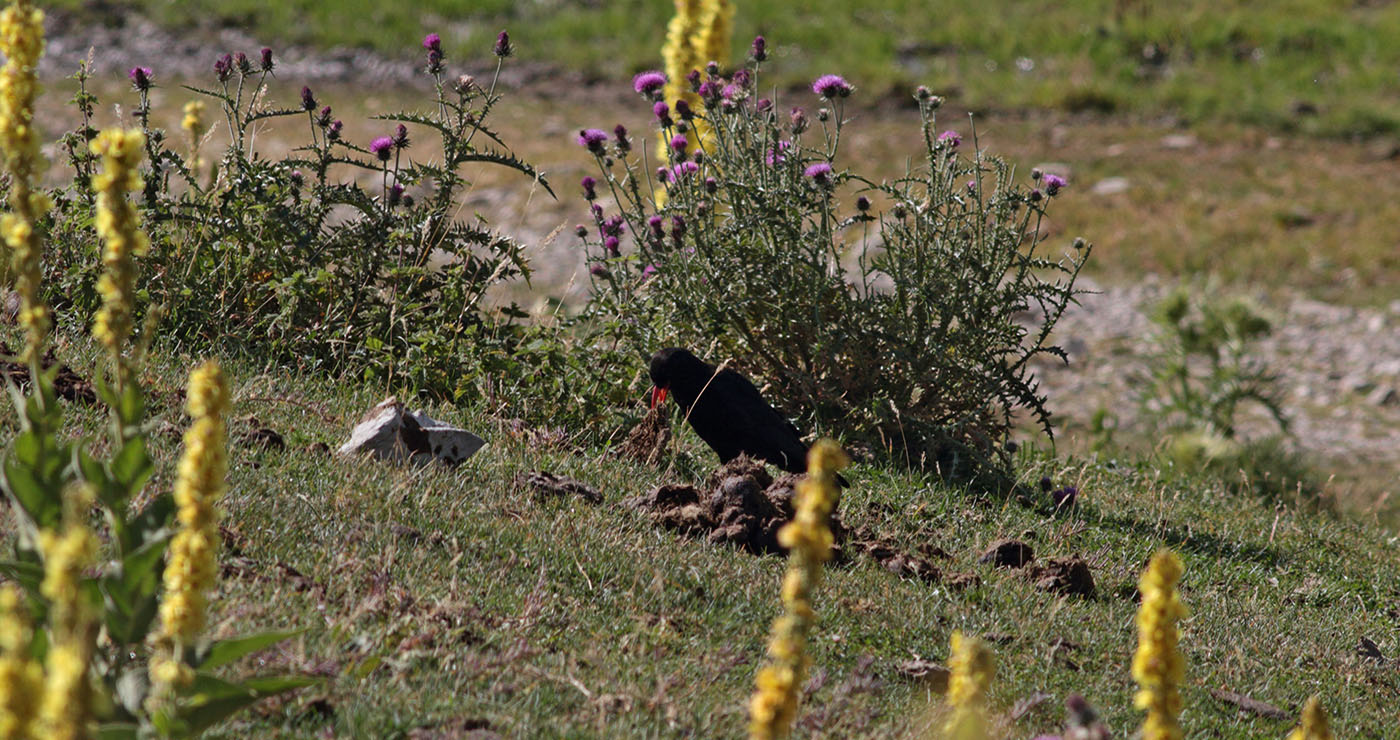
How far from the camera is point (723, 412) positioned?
4.53 metres

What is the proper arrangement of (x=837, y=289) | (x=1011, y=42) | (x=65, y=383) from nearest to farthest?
(x=65, y=383) < (x=837, y=289) < (x=1011, y=42)

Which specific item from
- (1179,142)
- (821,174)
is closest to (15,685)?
(821,174)

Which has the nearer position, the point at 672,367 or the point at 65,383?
the point at 65,383

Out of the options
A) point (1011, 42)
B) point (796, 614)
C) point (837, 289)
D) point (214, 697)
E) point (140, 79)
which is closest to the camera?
point (796, 614)

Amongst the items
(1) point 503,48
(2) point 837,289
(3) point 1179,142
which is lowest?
(3) point 1179,142

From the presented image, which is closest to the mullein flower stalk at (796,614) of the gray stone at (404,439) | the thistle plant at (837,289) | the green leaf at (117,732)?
the green leaf at (117,732)

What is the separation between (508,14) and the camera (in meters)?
19.3

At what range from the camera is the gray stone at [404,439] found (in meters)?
3.86

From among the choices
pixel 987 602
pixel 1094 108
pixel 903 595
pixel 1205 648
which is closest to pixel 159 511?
pixel 903 595

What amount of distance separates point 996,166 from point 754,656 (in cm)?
248

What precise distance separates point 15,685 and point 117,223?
2.86 feet

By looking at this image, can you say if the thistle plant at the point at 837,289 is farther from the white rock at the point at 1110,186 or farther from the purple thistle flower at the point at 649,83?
the white rock at the point at 1110,186

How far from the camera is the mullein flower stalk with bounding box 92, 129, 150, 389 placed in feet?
6.31

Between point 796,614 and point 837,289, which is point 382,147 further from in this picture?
point 796,614
